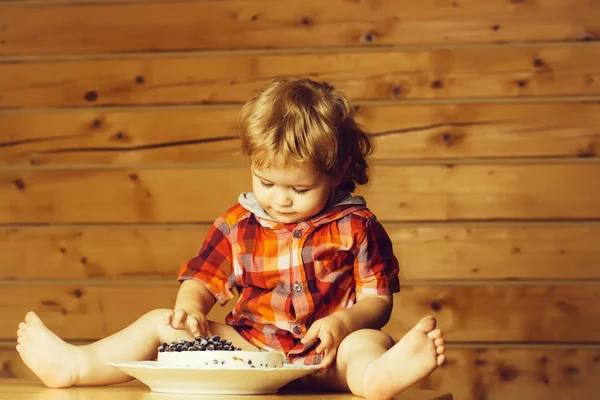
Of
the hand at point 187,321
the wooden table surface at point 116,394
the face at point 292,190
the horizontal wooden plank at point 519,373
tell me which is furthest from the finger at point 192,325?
the horizontal wooden plank at point 519,373

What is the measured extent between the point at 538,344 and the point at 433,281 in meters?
0.29

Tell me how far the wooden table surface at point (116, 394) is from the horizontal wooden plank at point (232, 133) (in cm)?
106

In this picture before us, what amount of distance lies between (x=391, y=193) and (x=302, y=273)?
917 millimetres

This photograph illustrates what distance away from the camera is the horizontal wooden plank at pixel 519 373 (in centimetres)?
233

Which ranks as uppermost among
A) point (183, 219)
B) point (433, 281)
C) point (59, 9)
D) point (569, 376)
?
point (59, 9)

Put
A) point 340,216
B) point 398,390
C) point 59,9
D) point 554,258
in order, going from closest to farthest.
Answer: point 398,390
point 340,216
point 554,258
point 59,9

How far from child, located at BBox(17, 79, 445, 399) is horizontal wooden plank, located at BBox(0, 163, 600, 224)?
2.55 feet

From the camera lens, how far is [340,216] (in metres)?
1.50

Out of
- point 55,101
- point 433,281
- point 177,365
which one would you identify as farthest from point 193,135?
point 177,365

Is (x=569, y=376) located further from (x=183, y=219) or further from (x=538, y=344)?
(x=183, y=219)

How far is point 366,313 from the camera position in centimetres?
143

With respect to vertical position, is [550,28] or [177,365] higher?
[550,28]

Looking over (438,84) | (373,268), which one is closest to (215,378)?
(373,268)

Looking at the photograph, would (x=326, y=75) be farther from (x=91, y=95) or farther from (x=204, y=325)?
(x=204, y=325)
